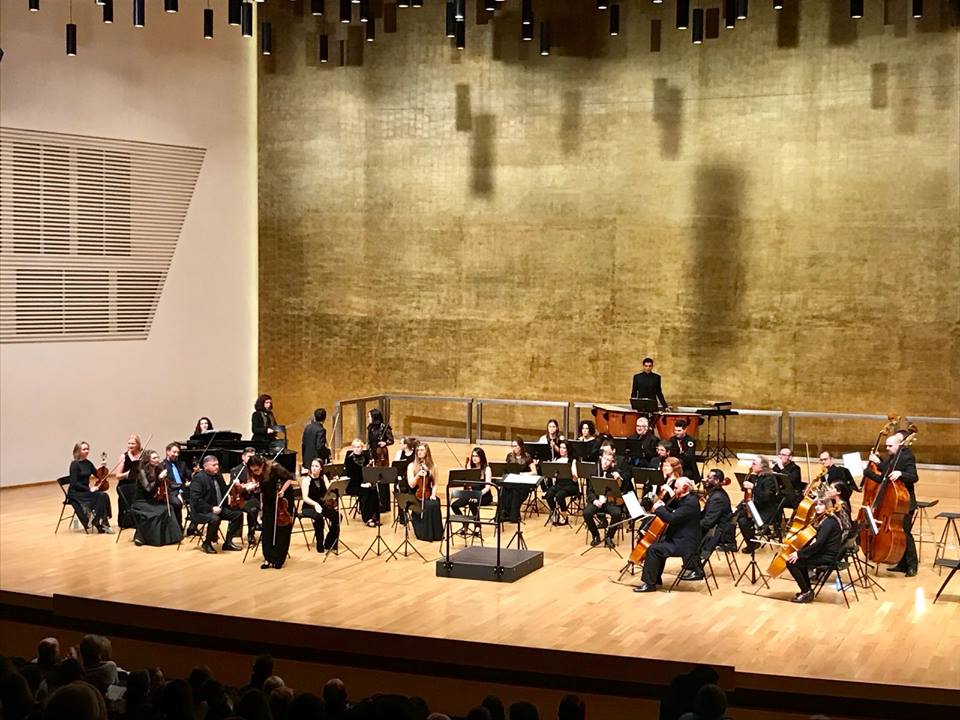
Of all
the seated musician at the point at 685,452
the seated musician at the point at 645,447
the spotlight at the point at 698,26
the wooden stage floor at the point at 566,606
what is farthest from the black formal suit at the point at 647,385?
the spotlight at the point at 698,26

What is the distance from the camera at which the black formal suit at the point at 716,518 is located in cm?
1007

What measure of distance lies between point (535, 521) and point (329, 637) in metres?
4.64

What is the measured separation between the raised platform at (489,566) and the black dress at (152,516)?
116 inches

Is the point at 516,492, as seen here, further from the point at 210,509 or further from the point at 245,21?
the point at 245,21

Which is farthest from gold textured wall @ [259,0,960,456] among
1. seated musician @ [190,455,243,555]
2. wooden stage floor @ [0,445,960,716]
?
seated musician @ [190,455,243,555]

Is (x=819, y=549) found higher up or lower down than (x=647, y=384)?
lower down

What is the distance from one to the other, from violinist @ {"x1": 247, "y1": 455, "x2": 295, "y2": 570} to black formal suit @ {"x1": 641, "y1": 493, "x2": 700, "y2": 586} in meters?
3.24

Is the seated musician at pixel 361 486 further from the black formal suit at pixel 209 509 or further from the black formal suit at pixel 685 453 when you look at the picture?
the black formal suit at pixel 685 453

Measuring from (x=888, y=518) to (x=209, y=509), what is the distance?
6.31 metres

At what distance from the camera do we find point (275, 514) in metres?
10.6

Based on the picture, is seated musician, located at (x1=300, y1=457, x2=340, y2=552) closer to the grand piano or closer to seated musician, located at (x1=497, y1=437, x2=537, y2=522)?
the grand piano

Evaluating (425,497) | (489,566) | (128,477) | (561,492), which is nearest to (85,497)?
(128,477)

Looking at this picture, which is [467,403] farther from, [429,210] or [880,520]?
[880,520]

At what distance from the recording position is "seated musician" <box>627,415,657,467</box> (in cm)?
1276
